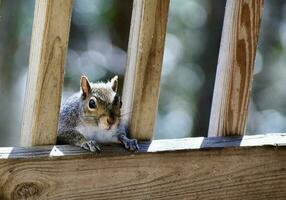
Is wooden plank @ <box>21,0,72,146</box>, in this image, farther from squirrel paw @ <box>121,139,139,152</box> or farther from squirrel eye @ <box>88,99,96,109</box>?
squirrel eye @ <box>88,99,96,109</box>

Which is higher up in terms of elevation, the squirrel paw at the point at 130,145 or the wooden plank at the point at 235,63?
the wooden plank at the point at 235,63

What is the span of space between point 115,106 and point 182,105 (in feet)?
13.3

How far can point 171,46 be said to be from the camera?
20.7 feet

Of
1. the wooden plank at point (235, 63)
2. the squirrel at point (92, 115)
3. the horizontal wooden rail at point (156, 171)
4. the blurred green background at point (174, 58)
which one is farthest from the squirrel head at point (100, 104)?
the blurred green background at point (174, 58)

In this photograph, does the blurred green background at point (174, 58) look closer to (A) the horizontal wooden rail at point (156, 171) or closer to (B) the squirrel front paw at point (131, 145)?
(A) the horizontal wooden rail at point (156, 171)

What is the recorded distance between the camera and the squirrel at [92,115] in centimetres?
229

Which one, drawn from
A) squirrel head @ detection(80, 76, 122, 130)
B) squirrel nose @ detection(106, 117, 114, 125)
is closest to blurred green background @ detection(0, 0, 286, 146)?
squirrel head @ detection(80, 76, 122, 130)

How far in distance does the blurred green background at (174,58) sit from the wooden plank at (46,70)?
11.6ft

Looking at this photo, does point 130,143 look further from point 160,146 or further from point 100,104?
point 100,104

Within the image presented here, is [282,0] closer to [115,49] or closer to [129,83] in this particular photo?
[115,49]

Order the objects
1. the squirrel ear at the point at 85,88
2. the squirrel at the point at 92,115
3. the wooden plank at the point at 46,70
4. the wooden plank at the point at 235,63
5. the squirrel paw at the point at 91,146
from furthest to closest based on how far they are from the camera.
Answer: the squirrel ear at the point at 85,88 → the squirrel at the point at 92,115 → the wooden plank at the point at 235,63 → the squirrel paw at the point at 91,146 → the wooden plank at the point at 46,70

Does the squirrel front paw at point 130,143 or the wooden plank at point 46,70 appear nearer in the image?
the wooden plank at point 46,70

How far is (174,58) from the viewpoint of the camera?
636 cm

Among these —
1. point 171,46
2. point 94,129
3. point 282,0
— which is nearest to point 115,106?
point 94,129
